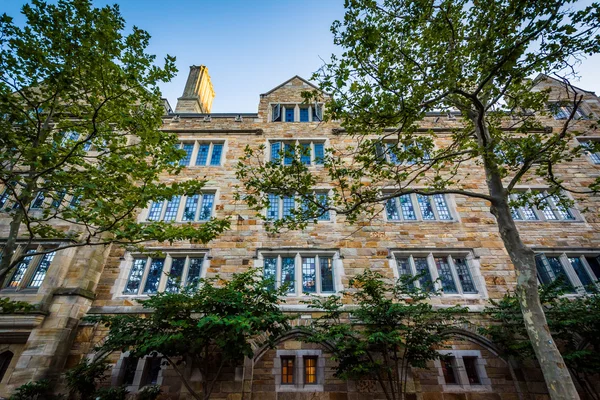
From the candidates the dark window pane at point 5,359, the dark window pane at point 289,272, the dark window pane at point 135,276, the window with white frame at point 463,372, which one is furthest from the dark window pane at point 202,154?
the window with white frame at point 463,372

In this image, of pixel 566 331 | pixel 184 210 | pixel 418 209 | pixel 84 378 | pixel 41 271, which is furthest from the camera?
pixel 184 210

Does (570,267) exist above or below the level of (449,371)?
above

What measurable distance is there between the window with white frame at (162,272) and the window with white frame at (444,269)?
7.35 m

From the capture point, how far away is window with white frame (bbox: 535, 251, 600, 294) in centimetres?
934

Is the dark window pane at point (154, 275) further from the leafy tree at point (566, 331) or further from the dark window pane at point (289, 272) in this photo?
the leafy tree at point (566, 331)

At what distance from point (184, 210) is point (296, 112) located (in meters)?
7.54

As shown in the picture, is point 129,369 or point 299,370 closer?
point 299,370

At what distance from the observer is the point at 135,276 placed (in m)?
9.68

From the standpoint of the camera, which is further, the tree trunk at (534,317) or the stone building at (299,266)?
the stone building at (299,266)

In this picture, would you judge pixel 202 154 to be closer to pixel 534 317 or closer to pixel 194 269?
pixel 194 269

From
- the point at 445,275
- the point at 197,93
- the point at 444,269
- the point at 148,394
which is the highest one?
the point at 197,93

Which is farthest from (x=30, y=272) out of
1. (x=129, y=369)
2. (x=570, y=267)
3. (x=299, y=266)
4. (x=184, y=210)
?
(x=570, y=267)

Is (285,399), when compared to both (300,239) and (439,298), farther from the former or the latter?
(439,298)

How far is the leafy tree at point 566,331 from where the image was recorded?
6.79 m
